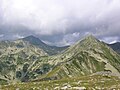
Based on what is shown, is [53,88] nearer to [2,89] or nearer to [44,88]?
[44,88]

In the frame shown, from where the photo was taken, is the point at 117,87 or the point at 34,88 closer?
the point at 117,87

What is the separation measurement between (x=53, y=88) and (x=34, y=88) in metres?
8.79

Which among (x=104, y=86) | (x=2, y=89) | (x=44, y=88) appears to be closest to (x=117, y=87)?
(x=104, y=86)

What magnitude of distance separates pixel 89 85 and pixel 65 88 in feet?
34.7

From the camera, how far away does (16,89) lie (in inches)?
4503


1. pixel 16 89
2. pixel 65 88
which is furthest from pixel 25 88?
pixel 65 88

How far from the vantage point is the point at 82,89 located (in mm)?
99938

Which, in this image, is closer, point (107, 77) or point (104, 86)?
point (104, 86)

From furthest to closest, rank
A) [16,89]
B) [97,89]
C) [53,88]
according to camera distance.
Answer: [16,89]
[53,88]
[97,89]

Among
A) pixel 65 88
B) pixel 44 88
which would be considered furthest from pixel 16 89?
pixel 65 88

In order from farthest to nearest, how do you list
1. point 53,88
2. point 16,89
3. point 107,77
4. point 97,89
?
point 107,77
point 16,89
point 53,88
point 97,89

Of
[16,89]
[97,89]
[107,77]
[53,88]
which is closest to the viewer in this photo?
[97,89]

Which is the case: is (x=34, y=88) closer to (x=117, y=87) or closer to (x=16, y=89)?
(x=16, y=89)

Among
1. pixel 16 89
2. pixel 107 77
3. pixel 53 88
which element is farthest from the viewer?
pixel 107 77
